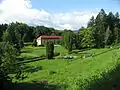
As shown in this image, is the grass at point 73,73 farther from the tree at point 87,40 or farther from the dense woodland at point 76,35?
the tree at point 87,40

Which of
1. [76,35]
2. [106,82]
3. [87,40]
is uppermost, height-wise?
[76,35]


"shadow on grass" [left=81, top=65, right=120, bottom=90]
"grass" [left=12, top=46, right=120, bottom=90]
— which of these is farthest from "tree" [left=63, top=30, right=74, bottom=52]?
"shadow on grass" [left=81, top=65, right=120, bottom=90]

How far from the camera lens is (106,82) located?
19062 millimetres

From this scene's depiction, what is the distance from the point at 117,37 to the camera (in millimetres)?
94125

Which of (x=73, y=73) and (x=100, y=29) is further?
(x=100, y=29)

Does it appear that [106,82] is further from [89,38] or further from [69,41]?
[89,38]

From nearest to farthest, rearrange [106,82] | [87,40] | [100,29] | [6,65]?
[106,82] < [6,65] < [87,40] < [100,29]

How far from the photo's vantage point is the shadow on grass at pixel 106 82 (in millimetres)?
16781

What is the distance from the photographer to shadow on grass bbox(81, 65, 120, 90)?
16.8 meters

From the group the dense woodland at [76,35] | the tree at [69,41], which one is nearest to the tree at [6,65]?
the dense woodland at [76,35]

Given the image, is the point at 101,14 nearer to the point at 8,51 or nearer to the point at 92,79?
the point at 8,51

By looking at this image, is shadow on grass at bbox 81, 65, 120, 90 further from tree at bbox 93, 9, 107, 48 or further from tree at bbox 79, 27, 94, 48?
tree at bbox 93, 9, 107, 48

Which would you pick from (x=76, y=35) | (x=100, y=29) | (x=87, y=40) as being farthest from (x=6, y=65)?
(x=100, y=29)

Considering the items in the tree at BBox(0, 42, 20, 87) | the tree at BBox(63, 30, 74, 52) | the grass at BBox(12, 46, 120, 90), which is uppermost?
the tree at BBox(63, 30, 74, 52)
